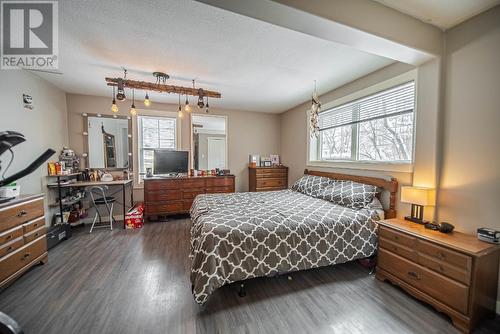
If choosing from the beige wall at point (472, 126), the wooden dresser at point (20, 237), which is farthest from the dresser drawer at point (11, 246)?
the beige wall at point (472, 126)

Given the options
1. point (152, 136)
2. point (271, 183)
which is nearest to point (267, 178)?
point (271, 183)

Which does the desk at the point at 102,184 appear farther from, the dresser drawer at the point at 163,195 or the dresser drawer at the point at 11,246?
the dresser drawer at the point at 11,246

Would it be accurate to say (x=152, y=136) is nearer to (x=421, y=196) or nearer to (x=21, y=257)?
(x=21, y=257)

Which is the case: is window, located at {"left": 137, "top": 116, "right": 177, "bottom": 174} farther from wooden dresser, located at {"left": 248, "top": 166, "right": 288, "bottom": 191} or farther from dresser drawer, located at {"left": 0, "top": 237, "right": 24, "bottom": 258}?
dresser drawer, located at {"left": 0, "top": 237, "right": 24, "bottom": 258}

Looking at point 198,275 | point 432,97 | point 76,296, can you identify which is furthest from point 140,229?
point 432,97

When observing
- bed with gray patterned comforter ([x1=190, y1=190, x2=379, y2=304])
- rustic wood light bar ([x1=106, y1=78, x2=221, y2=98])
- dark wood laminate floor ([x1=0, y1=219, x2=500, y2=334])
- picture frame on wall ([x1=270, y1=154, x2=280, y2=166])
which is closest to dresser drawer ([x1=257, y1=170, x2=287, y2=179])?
picture frame on wall ([x1=270, y1=154, x2=280, y2=166])

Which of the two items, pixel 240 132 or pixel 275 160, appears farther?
pixel 275 160

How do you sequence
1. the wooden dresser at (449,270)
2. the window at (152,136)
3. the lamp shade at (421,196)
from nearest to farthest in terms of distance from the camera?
the wooden dresser at (449,270)
the lamp shade at (421,196)
the window at (152,136)

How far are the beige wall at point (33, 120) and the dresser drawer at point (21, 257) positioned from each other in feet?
3.06

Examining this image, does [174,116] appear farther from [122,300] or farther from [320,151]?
[122,300]

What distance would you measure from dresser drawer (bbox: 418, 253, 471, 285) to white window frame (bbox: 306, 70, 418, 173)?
105 cm

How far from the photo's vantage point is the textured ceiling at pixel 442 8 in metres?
1.61

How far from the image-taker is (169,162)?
4203 millimetres

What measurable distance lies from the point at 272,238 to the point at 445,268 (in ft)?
4.70
